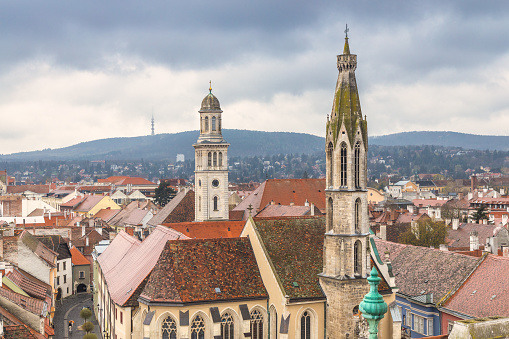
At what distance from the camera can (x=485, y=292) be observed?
39.2 meters

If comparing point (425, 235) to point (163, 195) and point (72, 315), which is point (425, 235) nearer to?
point (72, 315)

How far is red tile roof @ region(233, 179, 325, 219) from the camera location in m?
82.2

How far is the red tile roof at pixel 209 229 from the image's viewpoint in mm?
59438

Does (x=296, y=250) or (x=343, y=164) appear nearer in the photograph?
(x=343, y=164)

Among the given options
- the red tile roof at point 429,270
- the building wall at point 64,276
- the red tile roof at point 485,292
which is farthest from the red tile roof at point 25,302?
the building wall at point 64,276

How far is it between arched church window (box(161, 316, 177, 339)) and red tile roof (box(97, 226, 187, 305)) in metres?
3.20

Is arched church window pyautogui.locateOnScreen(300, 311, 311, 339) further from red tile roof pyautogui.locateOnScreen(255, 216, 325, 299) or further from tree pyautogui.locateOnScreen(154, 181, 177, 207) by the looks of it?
tree pyautogui.locateOnScreen(154, 181, 177, 207)

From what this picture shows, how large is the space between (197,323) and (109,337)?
12.8 m

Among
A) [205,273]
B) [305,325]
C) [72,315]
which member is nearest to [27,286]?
[205,273]

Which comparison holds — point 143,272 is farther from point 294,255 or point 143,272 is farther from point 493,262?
point 493,262

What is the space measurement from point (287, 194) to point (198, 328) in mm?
48720

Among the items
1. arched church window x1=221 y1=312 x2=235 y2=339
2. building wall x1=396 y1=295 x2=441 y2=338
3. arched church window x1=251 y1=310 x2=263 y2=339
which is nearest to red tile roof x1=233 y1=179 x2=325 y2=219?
building wall x1=396 y1=295 x2=441 y2=338

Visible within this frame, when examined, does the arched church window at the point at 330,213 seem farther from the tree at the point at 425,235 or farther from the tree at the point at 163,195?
the tree at the point at 163,195

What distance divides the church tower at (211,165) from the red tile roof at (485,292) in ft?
107
